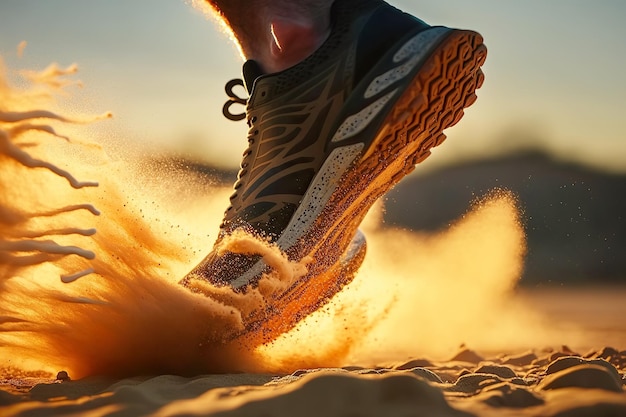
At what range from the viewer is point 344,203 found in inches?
71.1

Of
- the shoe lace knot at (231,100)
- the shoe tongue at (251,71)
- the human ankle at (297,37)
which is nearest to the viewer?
the human ankle at (297,37)

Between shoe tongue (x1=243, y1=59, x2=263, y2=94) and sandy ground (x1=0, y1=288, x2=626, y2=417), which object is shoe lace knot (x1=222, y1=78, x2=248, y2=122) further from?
sandy ground (x1=0, y1=288, x2=626, y2=417)

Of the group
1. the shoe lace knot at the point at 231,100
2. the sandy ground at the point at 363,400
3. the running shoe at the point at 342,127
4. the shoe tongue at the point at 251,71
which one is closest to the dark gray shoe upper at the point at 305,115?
the running shoe at the point at 342,127

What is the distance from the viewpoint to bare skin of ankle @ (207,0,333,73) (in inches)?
76.8

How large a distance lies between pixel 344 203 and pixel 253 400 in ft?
3.19

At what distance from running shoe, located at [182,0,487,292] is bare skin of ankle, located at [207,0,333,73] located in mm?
52

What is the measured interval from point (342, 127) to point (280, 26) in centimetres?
38

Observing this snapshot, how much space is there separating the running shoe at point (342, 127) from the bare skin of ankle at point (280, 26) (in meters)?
0.05

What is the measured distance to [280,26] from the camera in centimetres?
195

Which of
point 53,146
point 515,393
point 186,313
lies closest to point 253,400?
point 515,393

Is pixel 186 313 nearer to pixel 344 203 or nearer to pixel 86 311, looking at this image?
pixel 86 311

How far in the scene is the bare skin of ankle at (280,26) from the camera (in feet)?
6.40

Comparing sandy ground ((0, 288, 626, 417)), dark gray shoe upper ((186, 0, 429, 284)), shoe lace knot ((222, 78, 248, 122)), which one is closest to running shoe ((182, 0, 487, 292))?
dark gray shoe upper ((186, 0, 429, 284))

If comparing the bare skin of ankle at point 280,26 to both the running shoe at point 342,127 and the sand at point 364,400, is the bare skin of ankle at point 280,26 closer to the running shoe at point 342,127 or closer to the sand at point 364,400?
the running shoe at point 342,127
